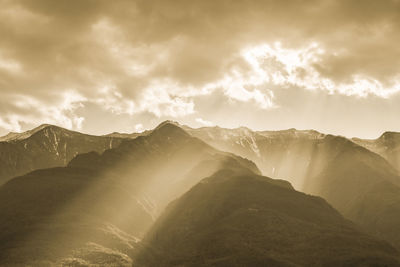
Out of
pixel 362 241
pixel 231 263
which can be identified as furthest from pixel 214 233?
pixel 362 241

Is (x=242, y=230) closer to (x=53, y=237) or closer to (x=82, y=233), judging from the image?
(x=82, y=233)

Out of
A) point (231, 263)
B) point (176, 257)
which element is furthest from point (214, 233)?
point (231, 263)

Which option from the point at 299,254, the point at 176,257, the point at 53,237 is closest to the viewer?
the point at 299,254

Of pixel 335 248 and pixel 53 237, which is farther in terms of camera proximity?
pixel 53 237

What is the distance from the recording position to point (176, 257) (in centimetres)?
16850

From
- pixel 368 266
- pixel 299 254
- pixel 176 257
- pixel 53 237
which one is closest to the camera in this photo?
pixel 368 266

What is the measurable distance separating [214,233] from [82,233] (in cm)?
6782

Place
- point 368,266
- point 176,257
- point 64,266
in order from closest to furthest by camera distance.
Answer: point 368,266 → point 64,266 → point 176,257

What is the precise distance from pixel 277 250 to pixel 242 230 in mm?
27073

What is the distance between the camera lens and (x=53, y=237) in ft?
599

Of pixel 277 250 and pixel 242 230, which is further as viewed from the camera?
pixel 242 230

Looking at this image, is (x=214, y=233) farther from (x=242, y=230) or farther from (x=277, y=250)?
(x=277, y=250)

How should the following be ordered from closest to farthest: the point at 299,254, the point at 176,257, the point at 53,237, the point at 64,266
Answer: the point at 64,266 → the point at 299,254 → the point at 176,257 → the point at 53,237

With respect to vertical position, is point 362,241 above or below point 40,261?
above
